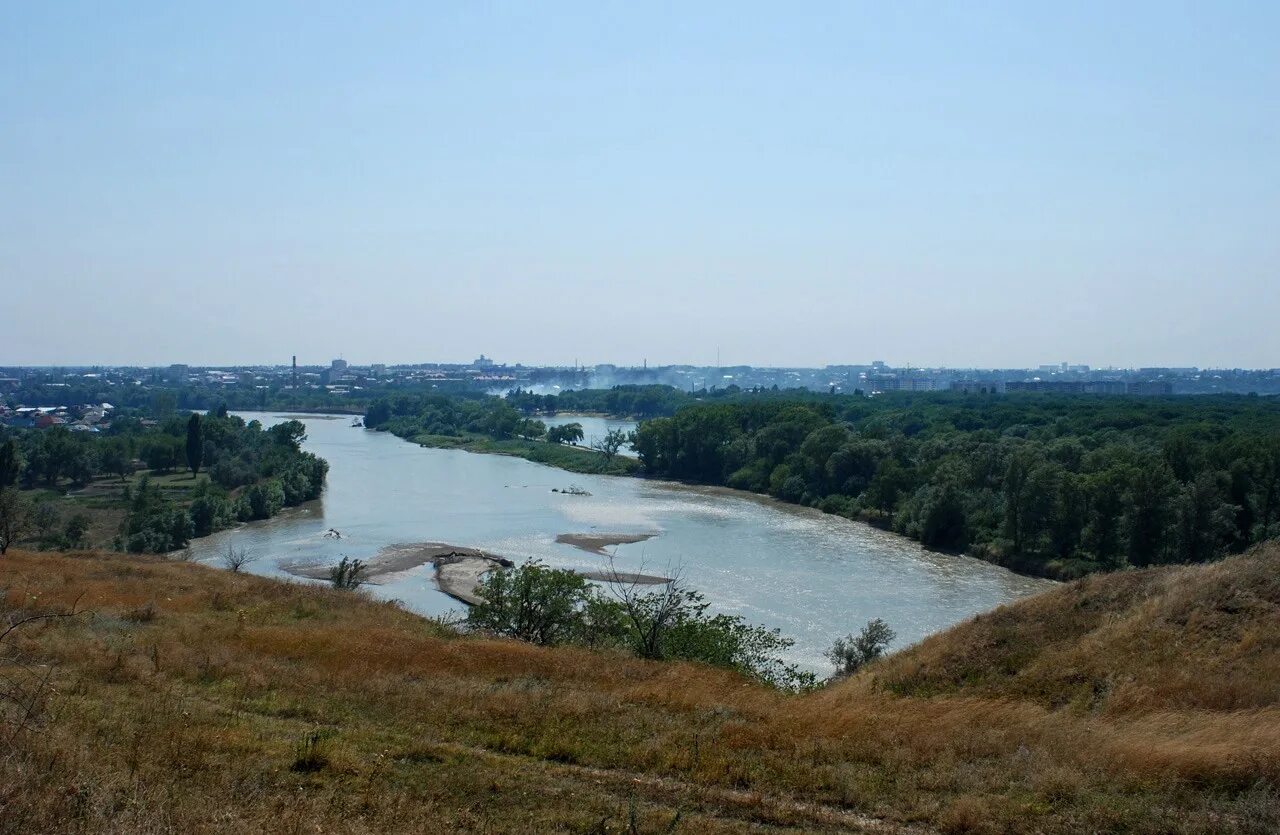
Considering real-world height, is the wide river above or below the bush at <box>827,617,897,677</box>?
below

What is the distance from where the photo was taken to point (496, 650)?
11.3 m

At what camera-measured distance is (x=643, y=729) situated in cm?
795

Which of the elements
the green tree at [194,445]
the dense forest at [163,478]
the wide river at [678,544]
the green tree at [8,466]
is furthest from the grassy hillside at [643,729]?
the green tree at [194,445]

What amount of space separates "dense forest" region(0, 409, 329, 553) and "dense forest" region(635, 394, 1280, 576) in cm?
2563

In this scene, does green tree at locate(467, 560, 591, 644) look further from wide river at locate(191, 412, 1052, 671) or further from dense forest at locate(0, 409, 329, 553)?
dense forest at locate(0, 409, 329, 553)

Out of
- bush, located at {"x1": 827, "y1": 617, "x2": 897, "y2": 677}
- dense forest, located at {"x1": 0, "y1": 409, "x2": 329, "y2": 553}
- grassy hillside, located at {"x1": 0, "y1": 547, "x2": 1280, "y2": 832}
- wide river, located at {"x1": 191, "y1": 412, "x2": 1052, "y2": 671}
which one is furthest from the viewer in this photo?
dense forest, located at {"x1": 0, "y1": 409, "x2": 329, "y2": 553}

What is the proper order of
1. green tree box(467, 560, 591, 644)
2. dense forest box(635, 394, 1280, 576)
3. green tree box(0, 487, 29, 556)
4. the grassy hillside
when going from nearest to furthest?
the grassy hillside < green tree box(467, 560, 591, 644) < green tree box(0, 487, 29, 556) < dense forest box(635, 394, 1280, 576)

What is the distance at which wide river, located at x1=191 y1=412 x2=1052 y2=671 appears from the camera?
2769 cm

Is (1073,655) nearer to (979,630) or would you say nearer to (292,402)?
(979,630)

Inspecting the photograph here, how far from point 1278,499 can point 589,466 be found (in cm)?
4472

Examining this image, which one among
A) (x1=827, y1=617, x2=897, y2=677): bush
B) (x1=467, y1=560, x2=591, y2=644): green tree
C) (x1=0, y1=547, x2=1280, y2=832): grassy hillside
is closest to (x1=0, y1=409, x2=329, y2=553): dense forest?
(x1=467, y1=560, x2=591, y2=644): green tree

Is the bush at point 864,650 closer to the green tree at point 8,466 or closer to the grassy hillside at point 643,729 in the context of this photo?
the grassy hillside at point 643,729

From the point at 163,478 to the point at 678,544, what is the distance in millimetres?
34788

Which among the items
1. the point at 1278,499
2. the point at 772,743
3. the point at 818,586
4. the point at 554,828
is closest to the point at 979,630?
the point at 772,743
